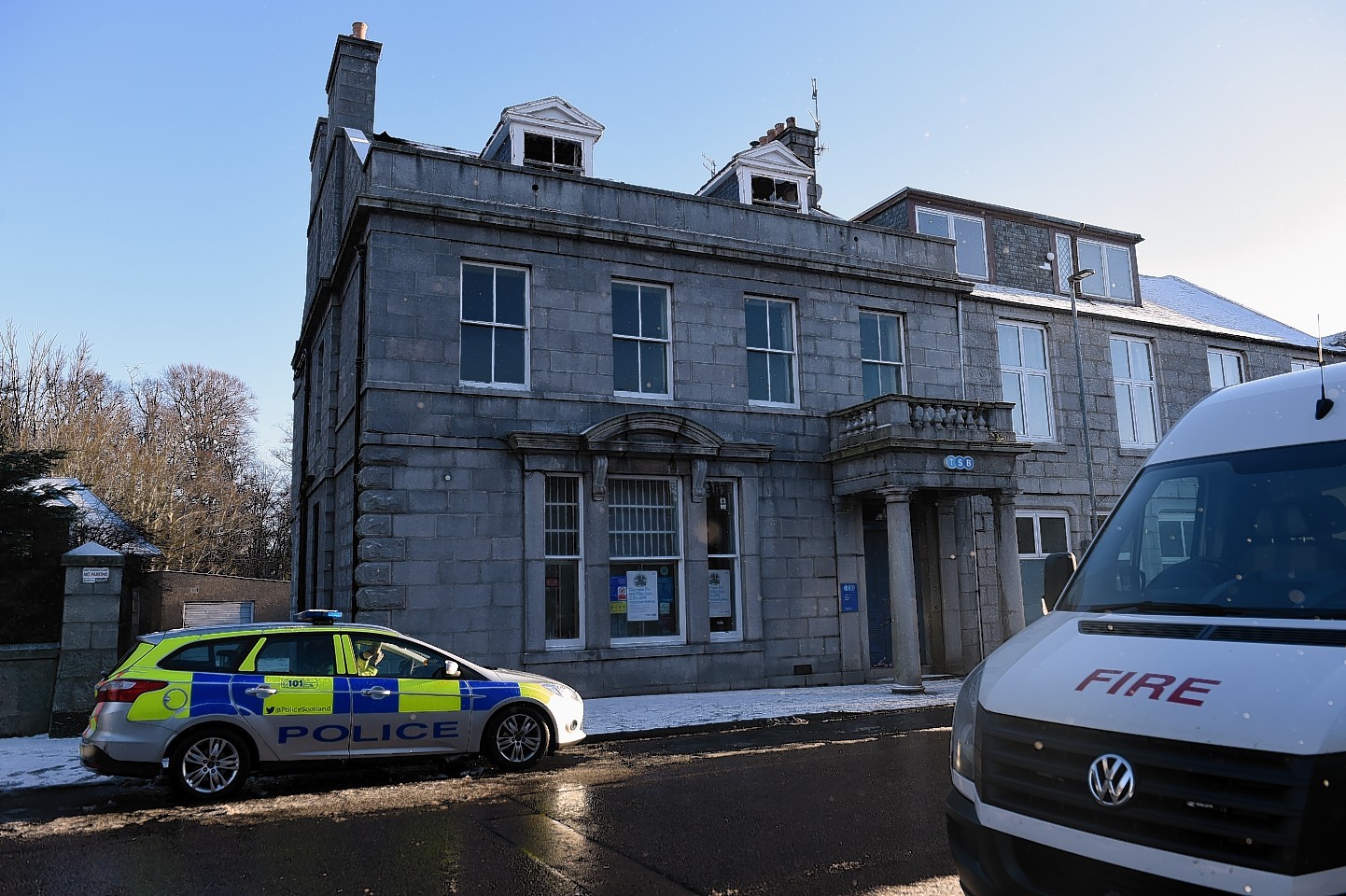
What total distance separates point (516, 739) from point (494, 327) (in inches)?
303

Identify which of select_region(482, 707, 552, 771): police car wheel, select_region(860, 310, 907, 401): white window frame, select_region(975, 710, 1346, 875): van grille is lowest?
select_region(482, 707, 552, 771): police car wheel

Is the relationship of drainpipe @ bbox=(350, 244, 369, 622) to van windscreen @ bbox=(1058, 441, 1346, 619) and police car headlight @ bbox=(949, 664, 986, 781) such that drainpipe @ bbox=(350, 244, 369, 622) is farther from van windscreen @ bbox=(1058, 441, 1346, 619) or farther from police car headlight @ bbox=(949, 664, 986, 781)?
van windscreen @ bbox=(1058, 441, 1346, 619)

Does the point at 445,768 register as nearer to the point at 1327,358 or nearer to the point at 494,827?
the point at 494,827

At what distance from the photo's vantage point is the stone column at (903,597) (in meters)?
15.0

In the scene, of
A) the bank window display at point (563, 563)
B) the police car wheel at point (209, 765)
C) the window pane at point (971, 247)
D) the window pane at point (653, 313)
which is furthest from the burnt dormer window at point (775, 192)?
the police car wheel at point (209, 765)

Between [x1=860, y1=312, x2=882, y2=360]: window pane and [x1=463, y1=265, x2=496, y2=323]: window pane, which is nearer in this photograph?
[x1=463, y1=265, x2=496, y2=323]: window pane

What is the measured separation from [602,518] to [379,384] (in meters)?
4.12

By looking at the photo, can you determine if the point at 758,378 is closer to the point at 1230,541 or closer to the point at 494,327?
the point at 494,327

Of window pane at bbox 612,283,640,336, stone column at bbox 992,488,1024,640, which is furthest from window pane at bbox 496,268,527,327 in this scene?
stone column at bbox 992,488,1024,640

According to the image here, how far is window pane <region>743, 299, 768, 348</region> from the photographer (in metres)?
17.0

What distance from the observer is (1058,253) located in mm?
22250

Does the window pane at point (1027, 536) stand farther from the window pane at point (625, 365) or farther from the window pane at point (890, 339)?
the window pane at point (625, 365)

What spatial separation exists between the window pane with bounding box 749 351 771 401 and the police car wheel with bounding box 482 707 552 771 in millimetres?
8865

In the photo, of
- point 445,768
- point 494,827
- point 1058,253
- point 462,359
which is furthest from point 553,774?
point 1058,253
